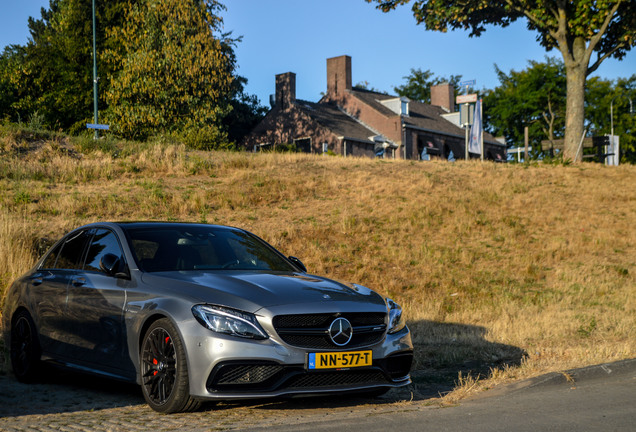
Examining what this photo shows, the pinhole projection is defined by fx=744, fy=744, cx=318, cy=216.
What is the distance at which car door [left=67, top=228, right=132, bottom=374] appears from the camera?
6.30 m

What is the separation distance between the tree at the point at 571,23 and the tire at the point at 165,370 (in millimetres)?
27910

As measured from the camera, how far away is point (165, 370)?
5738 millimetres

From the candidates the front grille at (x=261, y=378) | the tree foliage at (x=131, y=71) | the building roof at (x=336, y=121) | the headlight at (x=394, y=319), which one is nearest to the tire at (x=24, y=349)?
the front grille at (x=261, y=378)

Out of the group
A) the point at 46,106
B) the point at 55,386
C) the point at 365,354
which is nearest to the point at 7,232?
the point at 55,386

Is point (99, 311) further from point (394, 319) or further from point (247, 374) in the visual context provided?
point (394, 319)

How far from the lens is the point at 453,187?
2386 cm

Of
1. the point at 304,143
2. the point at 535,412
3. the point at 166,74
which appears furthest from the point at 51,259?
the point at 304,143

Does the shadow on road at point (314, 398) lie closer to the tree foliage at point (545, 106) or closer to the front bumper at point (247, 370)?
the front bumper at point (247, 370)

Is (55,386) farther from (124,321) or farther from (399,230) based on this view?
(399,230)

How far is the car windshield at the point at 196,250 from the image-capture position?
6630 millimetres

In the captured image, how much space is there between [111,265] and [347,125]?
50191mm

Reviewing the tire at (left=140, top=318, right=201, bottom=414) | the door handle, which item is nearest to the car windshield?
the door handle

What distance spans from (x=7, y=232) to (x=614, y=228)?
53.3 feet

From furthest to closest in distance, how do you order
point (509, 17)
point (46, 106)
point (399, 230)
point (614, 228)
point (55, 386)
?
point (46, 106) → point (509, 17) → point (614, 228) → point (399, 230) → point (55, 386)
